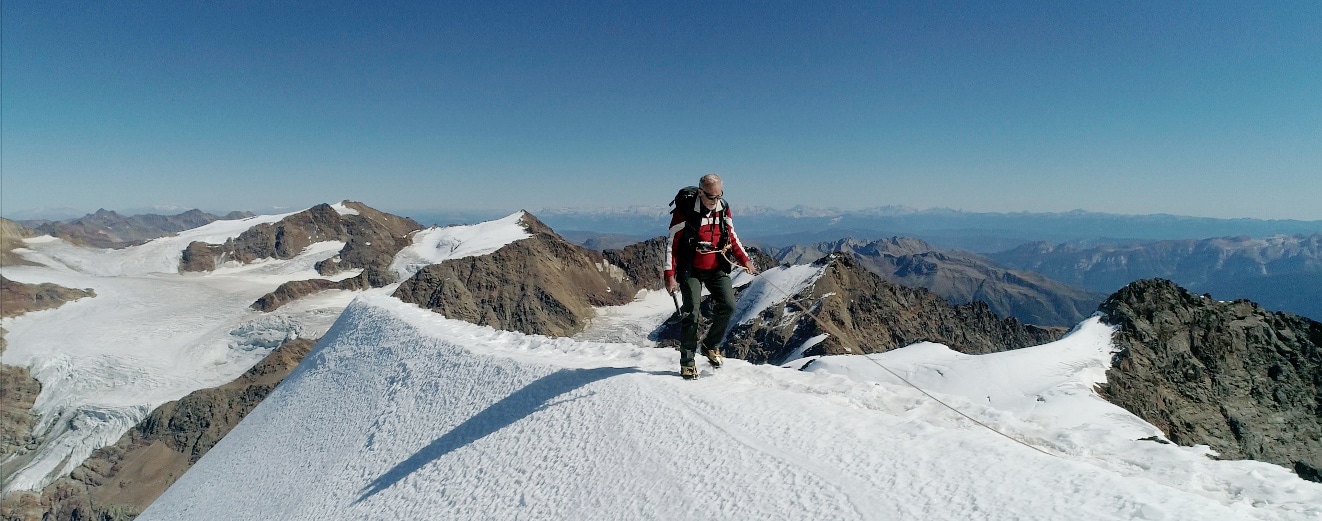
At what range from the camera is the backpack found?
7531mm

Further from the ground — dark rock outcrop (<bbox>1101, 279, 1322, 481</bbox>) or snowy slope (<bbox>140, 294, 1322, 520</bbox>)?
snowy slope (<bbox>140, 294, 1322, 520</bbox>)

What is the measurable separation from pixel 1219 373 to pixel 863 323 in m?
39.4

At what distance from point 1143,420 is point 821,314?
39.1m

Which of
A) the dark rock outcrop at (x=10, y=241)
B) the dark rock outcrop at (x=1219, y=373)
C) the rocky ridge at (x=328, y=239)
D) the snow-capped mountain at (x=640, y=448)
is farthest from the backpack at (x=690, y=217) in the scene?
the dark rock outcrop at (x=10, y=241)

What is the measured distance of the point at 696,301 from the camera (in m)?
7.86

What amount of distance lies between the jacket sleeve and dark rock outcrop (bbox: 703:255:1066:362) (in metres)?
40.0

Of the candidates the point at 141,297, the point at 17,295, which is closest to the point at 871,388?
the point at 141,297

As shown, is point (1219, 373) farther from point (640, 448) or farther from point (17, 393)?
point (17, 393)

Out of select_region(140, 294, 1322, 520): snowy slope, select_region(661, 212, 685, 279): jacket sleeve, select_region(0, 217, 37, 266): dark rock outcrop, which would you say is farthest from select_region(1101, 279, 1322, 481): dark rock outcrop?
select_region(0, 217, 37, 266): dark rock outcrop

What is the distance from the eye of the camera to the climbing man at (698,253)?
7523 millimetres

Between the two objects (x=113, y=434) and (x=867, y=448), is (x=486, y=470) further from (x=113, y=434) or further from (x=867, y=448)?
(x=113, y=434)

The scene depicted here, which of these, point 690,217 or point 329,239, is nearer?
point 690,217

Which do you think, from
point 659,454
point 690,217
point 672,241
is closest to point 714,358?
point 672,241

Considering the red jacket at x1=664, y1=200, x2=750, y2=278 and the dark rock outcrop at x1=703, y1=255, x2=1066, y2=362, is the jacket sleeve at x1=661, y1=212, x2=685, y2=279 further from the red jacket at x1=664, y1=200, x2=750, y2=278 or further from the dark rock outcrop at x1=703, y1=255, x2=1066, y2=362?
the dark rock outcrop at x1=703, y1=255, x2=1066, y2=362
